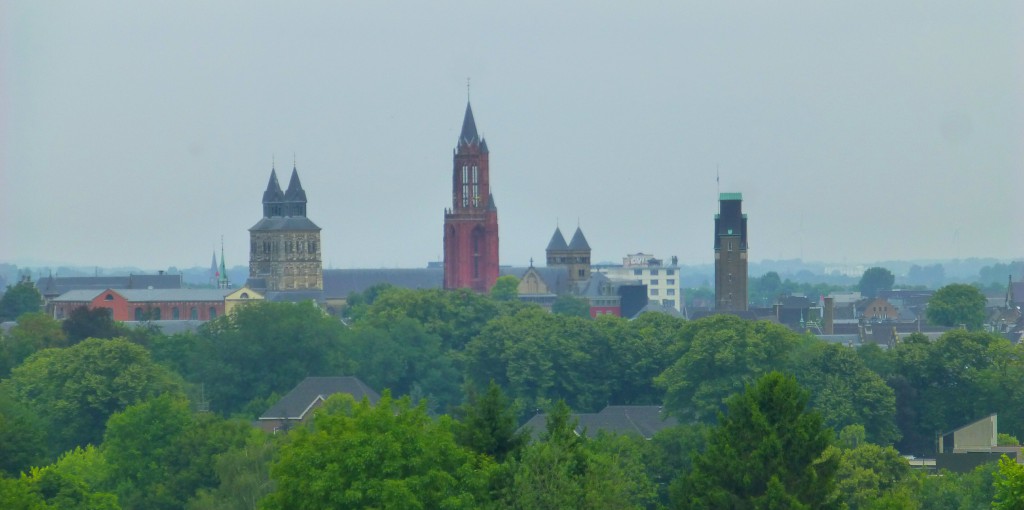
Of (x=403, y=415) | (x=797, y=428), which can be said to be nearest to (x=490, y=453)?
(x=403, y=415)

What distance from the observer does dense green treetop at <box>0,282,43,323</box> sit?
595ft

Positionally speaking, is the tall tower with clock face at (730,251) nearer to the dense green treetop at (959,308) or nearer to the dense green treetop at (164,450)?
the dense green treetop at (959,308)

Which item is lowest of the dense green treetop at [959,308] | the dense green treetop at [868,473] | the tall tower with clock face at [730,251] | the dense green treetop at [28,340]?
the dense green treetop at [868,473]

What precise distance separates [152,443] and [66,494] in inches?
507

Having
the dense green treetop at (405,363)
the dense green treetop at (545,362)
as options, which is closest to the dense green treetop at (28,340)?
the dense green treetop at (405,363)

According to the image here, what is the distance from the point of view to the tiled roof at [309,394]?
99062mm

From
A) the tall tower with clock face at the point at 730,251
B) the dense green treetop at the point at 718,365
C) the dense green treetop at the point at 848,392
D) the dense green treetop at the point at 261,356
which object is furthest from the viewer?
the tall tower with clock face at the point at 730,251

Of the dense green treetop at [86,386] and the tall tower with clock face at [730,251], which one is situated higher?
the tall tower with clock face at [730,251]

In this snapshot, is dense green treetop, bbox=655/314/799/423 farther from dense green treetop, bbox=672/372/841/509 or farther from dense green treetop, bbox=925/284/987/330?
dense green treetop, bbox=925/284/987/330

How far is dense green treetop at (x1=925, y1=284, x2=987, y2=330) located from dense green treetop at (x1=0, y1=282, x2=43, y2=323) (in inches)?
2703

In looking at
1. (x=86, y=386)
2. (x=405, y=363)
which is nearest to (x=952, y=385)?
(x=405, y=363)

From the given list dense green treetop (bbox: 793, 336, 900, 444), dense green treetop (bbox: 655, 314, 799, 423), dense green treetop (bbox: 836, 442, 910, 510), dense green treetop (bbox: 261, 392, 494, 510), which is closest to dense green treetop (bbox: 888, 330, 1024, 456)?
dense green treetop (bbox: 793, 336, 900, 444)

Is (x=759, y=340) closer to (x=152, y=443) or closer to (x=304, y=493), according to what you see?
(x=152, y=443)

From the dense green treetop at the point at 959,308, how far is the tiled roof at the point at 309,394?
6640 centimetres
